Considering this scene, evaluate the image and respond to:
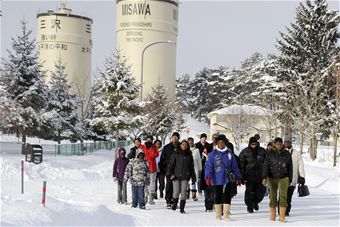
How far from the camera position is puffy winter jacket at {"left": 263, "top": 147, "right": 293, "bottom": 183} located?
11.8 m

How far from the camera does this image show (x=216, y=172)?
1179cm

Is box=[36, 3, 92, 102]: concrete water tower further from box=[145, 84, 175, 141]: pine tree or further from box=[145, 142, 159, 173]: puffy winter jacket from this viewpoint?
box=[145, 142, 159, 173]: puffy winter jacket

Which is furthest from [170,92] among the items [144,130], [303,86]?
[303,86]

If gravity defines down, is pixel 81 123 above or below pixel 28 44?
below

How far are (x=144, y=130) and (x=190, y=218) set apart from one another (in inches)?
1362

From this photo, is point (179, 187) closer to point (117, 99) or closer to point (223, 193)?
point (223, 193)

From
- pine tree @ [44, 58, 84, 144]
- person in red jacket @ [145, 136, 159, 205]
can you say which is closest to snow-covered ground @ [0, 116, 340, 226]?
person in red jacket @ [145, 136, 159, 205]

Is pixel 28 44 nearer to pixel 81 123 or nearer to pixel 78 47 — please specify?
pixel 81 123

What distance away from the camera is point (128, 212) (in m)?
12.8

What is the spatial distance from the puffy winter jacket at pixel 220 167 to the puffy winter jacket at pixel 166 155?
5.47ft

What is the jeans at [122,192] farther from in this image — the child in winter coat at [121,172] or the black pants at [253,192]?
the black pants at [253,192]

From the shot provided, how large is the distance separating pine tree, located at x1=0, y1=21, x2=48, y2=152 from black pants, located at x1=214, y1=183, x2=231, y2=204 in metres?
22.1

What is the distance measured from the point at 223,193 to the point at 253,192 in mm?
1731

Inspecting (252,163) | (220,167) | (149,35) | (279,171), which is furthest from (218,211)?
(149,35)
